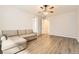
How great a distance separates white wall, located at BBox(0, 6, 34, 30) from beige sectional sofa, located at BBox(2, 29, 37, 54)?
10 centimetres

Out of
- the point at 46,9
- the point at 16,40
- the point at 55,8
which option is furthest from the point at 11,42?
the point at 55,8

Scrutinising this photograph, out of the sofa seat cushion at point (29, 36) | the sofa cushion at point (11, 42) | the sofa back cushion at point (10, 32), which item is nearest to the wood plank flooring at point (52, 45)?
the sofa seat cushion at point (29, 36)

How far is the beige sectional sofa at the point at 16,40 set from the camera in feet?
6.09

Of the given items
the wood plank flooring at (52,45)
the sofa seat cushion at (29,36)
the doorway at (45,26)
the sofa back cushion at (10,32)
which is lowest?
the wood plank flooring at (52,45)

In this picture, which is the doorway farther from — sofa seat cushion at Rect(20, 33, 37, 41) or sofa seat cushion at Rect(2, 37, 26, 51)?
sofa seat cushion at Rect(2, 37, 26, 51)

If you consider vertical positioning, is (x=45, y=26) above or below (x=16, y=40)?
above

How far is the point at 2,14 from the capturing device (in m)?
1.90

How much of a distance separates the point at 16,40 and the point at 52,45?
2.39ft

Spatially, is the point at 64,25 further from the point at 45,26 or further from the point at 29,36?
the point at 29,36

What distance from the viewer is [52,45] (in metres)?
2.02

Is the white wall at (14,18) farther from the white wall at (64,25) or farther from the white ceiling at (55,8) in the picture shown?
the white wall at (64,25)

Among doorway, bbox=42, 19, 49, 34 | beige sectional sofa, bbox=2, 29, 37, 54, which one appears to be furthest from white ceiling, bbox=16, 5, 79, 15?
beige sectional sofa, bbox=2, 29, 37, 54

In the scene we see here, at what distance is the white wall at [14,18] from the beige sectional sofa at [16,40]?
0.10 metres
